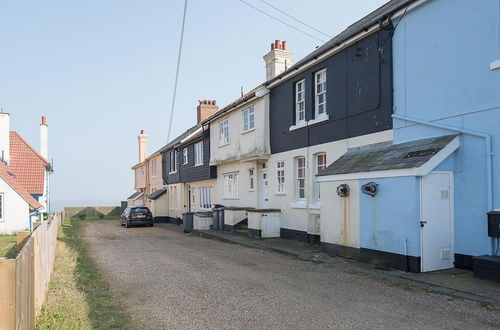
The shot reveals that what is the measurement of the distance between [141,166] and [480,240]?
41111 mm

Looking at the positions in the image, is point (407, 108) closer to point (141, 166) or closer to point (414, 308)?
point (414, 308)

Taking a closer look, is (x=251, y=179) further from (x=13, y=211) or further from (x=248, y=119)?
(x=13, y=211)

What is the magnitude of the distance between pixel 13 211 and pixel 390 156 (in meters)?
20.8

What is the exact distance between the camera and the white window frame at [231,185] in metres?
23.0

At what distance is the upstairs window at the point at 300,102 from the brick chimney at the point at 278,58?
5.45 metres

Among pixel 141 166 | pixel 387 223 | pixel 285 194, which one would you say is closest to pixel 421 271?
pixel 387 223

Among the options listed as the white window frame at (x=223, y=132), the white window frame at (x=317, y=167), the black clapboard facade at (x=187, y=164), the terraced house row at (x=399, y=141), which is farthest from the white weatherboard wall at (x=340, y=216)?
the black clapboard facade at (x=187, y=164)

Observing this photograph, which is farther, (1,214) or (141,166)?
(141,166)

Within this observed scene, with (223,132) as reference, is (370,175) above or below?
below

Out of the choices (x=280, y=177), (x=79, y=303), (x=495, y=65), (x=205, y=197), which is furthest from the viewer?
(x=205, y=197)

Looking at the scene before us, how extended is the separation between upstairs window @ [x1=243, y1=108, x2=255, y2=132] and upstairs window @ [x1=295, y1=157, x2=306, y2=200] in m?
3.80

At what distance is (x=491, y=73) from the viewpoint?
9.30 m

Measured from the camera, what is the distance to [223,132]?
23812mm

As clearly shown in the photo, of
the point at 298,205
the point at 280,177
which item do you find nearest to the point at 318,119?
the point at 298,205
